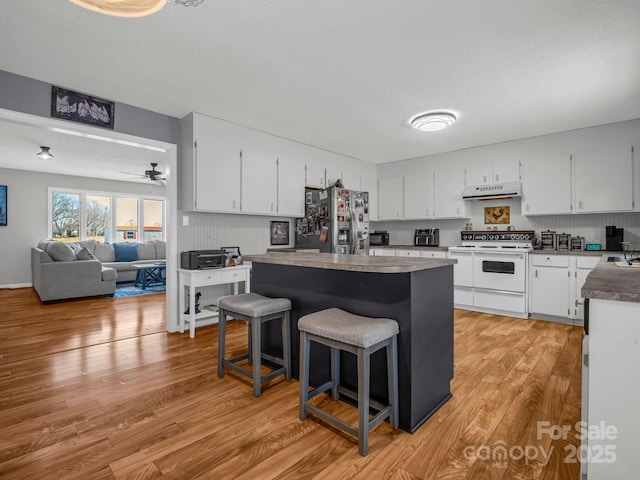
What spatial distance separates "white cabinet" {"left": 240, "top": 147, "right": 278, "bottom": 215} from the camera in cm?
411

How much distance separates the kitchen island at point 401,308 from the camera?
1828 millimetres

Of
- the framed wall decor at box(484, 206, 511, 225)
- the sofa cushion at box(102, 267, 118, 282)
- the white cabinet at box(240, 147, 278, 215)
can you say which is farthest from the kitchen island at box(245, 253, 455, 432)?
the sofa cushion at box(102, 267, 118, 282)

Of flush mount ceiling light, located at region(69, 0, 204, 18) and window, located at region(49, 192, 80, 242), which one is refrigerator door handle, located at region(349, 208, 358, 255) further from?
window, located at region(49, 192, 80, 242)

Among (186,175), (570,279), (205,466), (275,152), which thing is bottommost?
(205,466)

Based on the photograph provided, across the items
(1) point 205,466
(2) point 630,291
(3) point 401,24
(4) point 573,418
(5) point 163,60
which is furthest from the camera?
(5) point 163,60

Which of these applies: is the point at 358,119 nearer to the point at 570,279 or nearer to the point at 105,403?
the point at 570,279

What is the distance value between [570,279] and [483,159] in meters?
2.01

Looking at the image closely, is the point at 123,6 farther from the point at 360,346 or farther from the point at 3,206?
the point at 3,206

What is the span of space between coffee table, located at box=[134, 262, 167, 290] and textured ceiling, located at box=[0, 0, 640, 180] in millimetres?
3791

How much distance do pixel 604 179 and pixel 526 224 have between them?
3.35ft

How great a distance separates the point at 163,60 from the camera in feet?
8.41

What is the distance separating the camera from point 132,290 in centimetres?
629

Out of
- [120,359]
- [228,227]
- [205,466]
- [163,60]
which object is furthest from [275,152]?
[205,466]

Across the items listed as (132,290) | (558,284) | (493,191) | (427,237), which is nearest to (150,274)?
(132,290)
